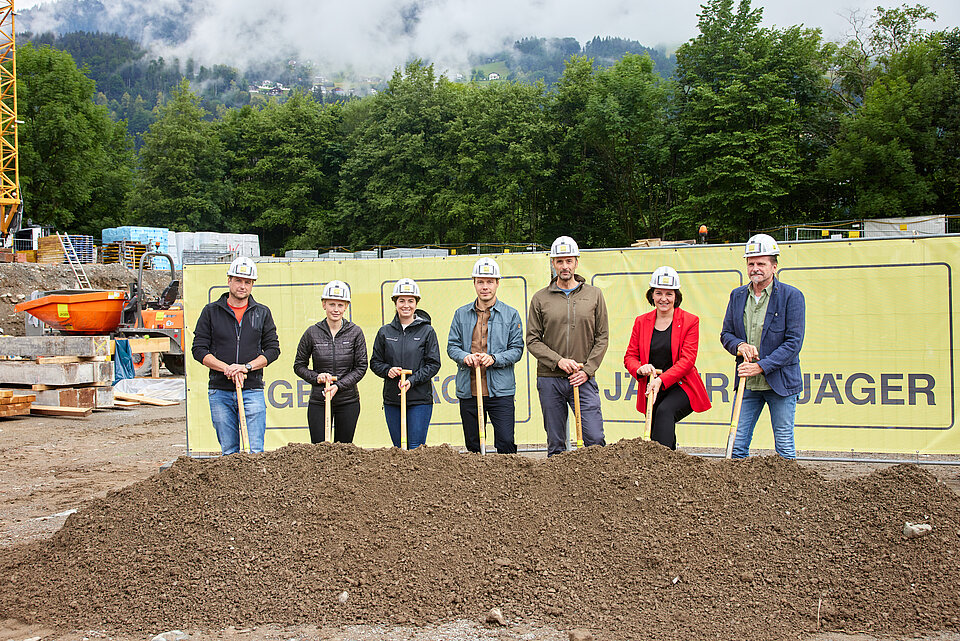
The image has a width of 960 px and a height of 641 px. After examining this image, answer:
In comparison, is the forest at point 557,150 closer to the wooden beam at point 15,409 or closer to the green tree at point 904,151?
the green tree at point 904,151

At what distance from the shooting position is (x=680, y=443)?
739 cm

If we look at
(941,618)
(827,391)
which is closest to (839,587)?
(941,618)

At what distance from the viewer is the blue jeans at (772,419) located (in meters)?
5.46

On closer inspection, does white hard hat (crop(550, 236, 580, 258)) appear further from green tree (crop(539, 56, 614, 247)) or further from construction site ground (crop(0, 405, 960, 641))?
green tree (crop(539, 56, 614, 247))

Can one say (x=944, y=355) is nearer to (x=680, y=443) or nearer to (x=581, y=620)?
(x=680, y=443)

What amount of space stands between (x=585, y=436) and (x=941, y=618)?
271 cm

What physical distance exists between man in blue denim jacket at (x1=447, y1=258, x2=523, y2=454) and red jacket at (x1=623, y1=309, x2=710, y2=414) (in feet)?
3.04

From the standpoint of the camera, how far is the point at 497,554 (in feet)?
14.3

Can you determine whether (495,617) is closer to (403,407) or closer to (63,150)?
(403,407)

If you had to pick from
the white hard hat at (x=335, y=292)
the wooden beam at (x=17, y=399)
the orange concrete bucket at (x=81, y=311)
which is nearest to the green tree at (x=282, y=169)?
the orange concrete bucket at (x=81, y=311)

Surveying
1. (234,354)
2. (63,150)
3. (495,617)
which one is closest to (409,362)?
(234,354)

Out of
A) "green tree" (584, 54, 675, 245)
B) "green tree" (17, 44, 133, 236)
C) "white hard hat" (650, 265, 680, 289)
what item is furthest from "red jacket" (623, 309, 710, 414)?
"green tree" (17, 44, 133, 236)

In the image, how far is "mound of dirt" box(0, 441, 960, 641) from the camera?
Result: 393cm

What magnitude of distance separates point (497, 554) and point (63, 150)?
51.1 m
